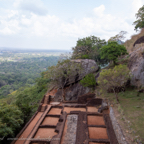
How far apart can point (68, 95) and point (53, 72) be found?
4.67 meters

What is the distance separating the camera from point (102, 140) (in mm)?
6781

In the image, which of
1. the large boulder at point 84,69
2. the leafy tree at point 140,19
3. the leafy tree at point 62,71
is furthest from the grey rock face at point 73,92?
the leafy tree at point 140,19

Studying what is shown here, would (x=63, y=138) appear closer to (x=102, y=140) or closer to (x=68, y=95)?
(x=102, y=140)

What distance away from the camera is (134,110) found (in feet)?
27.4

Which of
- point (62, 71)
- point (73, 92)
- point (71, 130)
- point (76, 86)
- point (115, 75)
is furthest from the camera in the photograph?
point (76, 86)

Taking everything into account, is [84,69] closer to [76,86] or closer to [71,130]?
[76,86]

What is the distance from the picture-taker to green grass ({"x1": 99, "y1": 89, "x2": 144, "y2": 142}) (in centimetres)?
632

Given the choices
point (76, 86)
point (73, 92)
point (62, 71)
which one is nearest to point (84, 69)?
point (76, 86)

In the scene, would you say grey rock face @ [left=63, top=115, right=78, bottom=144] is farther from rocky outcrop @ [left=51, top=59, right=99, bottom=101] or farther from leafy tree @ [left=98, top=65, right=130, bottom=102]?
rocky outcrop @ [left=51, top=59, right=99, bottom=101]

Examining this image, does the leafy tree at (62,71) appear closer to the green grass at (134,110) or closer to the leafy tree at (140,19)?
the green grass at (134,110)

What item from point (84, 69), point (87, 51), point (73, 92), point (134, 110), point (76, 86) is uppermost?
point (87, 51)

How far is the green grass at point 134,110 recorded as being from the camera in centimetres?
632

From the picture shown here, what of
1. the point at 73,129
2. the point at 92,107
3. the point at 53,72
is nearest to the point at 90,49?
the point at 53,72

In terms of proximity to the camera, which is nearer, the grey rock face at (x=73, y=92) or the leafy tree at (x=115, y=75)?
the leafy tree at (x=115, y=75)
